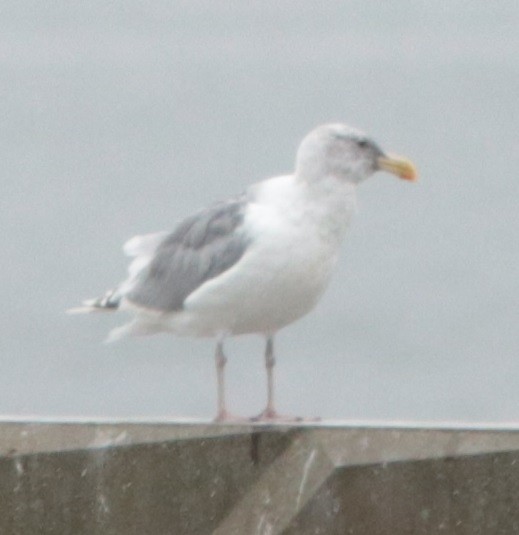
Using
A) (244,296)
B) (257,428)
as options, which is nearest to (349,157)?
(244,296)

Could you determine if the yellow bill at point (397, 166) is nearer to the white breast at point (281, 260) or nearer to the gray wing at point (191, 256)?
the white breast at point (281, 260)

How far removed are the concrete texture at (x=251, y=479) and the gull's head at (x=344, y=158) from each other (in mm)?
1738

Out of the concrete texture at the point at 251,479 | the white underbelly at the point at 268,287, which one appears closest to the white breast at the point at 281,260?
the white underbelly at the point at 268,287

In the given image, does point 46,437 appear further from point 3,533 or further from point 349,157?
point 349,157

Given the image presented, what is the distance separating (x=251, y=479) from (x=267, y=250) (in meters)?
1.53

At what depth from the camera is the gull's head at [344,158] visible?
692 centimetres

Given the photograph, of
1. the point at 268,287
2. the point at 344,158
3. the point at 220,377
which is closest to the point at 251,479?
the point at 268,287

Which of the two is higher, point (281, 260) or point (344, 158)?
point (344, 158)

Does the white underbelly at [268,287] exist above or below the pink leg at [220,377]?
above

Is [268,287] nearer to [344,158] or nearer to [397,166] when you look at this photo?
[344,158]

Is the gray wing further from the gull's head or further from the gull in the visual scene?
the gull's head

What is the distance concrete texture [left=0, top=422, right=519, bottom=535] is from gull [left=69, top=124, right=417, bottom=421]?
1388 mm

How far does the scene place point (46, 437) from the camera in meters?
5.45

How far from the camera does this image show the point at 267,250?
674cm
